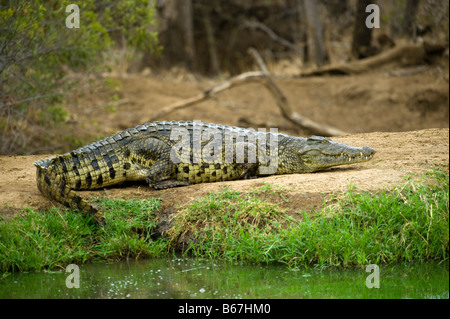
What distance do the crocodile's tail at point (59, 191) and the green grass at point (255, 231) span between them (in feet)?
0.31

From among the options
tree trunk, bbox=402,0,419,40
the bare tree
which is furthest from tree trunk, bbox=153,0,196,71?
tree trunk, bbox=402,0,419,40

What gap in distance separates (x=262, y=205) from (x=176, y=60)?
15096 mm

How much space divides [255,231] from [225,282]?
796 millimetres

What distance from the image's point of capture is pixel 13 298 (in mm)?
4305

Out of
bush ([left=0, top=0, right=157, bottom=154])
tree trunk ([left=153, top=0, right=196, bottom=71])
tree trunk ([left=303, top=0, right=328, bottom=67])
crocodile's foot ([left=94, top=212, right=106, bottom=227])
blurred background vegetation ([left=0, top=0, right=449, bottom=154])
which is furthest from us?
tree trunk ([left=153, top=0, right=196, bottom=71])

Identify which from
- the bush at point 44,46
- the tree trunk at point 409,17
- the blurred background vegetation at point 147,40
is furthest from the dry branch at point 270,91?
the tree trunk at point 409,17

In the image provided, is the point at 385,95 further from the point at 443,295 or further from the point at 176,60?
the point at 443,295

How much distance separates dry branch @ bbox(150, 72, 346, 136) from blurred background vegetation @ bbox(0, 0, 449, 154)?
4.56ft

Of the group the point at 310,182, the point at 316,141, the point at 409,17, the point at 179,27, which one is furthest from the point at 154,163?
the point at 179,27

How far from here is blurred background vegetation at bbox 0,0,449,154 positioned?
874cm

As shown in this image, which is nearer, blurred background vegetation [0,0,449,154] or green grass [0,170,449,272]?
green grass [0,170,449,272]

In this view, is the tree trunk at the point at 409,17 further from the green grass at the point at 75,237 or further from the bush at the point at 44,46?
the green grass at the point at 75,237

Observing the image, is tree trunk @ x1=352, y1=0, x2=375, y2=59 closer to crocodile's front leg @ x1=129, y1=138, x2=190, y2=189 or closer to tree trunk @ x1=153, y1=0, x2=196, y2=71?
tree trunk @ x1=153, y1=0, x2=196, y2=71

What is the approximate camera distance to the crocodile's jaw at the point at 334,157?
6.03 m
